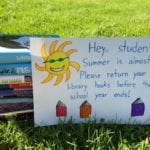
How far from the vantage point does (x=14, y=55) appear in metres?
3.00

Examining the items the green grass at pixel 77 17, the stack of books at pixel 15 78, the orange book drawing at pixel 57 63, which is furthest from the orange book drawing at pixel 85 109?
the green grass at pixel 77 17

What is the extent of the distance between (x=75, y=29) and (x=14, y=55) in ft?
7.97

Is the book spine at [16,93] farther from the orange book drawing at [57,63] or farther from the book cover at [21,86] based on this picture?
the orange book drawing at [57,63]

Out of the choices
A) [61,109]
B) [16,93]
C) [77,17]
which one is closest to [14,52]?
[16,93]

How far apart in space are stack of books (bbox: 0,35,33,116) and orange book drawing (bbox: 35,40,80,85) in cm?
16

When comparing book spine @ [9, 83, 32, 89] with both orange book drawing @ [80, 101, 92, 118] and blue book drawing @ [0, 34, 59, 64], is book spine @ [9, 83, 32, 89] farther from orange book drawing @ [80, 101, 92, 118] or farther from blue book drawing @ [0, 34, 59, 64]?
orange book drawing @ [80, 101, 92, 118]

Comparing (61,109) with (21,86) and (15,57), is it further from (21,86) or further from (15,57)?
(15,57)

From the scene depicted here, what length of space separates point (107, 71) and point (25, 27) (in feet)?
8.08

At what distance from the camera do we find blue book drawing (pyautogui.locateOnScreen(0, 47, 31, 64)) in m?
2.99

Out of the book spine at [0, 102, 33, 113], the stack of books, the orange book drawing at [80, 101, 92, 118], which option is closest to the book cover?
the stack of books

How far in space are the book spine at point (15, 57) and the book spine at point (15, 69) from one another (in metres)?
0.03

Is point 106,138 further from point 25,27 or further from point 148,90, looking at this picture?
point 25,27

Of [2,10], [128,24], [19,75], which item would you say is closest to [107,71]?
[19,75]

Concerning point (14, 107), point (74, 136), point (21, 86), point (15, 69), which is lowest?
point (74, 136)
